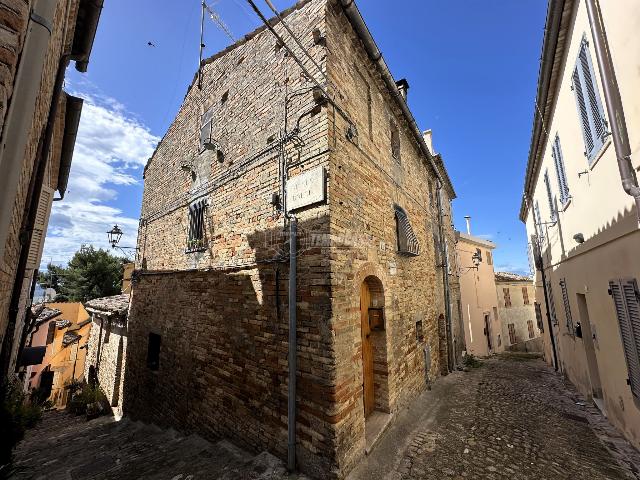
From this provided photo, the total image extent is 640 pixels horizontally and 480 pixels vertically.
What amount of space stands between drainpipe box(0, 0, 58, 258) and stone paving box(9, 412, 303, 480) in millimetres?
4106

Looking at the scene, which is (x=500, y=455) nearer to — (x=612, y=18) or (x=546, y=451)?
(x=546, y=451)

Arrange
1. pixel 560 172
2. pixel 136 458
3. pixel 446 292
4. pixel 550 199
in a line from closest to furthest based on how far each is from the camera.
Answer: pixel 136 458 → pixel 560 172 → pixel 550 199 → pixel 446 292

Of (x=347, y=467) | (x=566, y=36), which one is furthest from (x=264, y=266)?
(x=566, y=36)

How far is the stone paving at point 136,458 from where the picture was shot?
13.1ft

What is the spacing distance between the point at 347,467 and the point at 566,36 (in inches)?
330

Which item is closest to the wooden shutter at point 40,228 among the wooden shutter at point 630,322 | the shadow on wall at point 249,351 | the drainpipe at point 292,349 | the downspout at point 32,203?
the downspout at point 32,203

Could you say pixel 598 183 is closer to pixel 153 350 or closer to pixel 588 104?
pixel 588 104

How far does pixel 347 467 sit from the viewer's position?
3770mm

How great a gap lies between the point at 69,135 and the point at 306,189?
5.74 metres

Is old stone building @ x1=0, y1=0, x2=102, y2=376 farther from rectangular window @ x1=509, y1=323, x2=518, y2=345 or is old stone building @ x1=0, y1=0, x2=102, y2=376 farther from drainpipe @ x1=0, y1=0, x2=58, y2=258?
Answer: rectangular window @ x1=509, y1=323, x2=518, y2=345

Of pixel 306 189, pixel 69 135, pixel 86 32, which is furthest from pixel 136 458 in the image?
pixel 86 32

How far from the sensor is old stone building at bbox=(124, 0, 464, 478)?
13.2ft

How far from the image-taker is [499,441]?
4.87m

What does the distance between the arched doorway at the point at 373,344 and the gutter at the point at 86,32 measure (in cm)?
627
